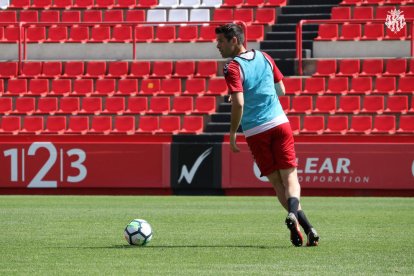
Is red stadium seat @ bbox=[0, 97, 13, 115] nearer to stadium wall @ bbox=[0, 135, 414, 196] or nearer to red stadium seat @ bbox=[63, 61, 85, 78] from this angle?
red stadium seat @ bbox=[63, 61, 85, 78]

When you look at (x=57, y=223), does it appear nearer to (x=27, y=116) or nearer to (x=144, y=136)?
(x=144, y=136)

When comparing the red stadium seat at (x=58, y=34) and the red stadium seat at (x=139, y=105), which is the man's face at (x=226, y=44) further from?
the red stadium seat at (x=58, y=34)

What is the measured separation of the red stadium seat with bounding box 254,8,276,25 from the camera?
2262 cm

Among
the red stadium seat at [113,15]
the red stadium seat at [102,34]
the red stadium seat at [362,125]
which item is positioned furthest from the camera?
the red stadium seat at [113,15]

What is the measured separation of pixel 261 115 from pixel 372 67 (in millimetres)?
12112

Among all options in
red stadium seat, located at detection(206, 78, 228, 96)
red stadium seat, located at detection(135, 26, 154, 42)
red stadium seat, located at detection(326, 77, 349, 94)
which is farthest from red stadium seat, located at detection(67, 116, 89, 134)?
red stadium seat, located at detection(326, 77, 349, 94)

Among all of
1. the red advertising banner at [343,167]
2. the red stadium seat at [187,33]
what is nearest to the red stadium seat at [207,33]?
the red stadium seat at [187,33]

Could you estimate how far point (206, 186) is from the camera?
18.4m

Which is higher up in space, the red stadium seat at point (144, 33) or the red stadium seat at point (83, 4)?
the red stadium seat at point (83, 4)

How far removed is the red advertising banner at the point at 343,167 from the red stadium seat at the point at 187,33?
475 centimetres

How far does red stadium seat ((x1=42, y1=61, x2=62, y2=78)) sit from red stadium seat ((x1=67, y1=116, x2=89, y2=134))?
5.42 feet

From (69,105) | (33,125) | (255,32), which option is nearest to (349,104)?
(255,32)

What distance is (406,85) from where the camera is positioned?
65.4 ft

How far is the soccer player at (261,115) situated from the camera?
→ 8.70 metres
